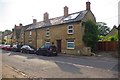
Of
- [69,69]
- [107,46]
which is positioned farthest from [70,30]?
[69,69]

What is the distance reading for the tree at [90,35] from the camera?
3140 cm

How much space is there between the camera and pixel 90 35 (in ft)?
104

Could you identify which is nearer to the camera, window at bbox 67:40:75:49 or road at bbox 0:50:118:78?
road at bbox 0:50:118:78

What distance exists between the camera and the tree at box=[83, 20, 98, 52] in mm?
31403

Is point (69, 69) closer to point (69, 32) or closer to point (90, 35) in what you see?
point (90, 35)

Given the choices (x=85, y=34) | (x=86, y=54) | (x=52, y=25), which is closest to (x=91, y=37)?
(x=85, y=34)

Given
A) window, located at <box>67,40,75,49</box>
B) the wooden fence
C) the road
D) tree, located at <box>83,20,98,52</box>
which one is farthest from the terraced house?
the road

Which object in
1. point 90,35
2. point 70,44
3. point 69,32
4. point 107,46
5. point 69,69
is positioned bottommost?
point 69,69

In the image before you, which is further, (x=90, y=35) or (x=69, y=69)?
(x=90, y=35)

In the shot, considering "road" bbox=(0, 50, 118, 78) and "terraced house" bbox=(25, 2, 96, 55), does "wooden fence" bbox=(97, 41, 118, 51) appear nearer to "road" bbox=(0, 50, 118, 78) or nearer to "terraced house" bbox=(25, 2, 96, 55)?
"terraced house" bbox=(25, 2, 96, 55)

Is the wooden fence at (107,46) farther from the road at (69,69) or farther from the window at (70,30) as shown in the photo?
the road at (69,69)

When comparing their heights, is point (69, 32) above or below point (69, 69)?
above

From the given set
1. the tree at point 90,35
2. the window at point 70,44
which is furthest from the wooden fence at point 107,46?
the window at point 70,44

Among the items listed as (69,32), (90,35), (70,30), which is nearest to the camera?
(90,35)
